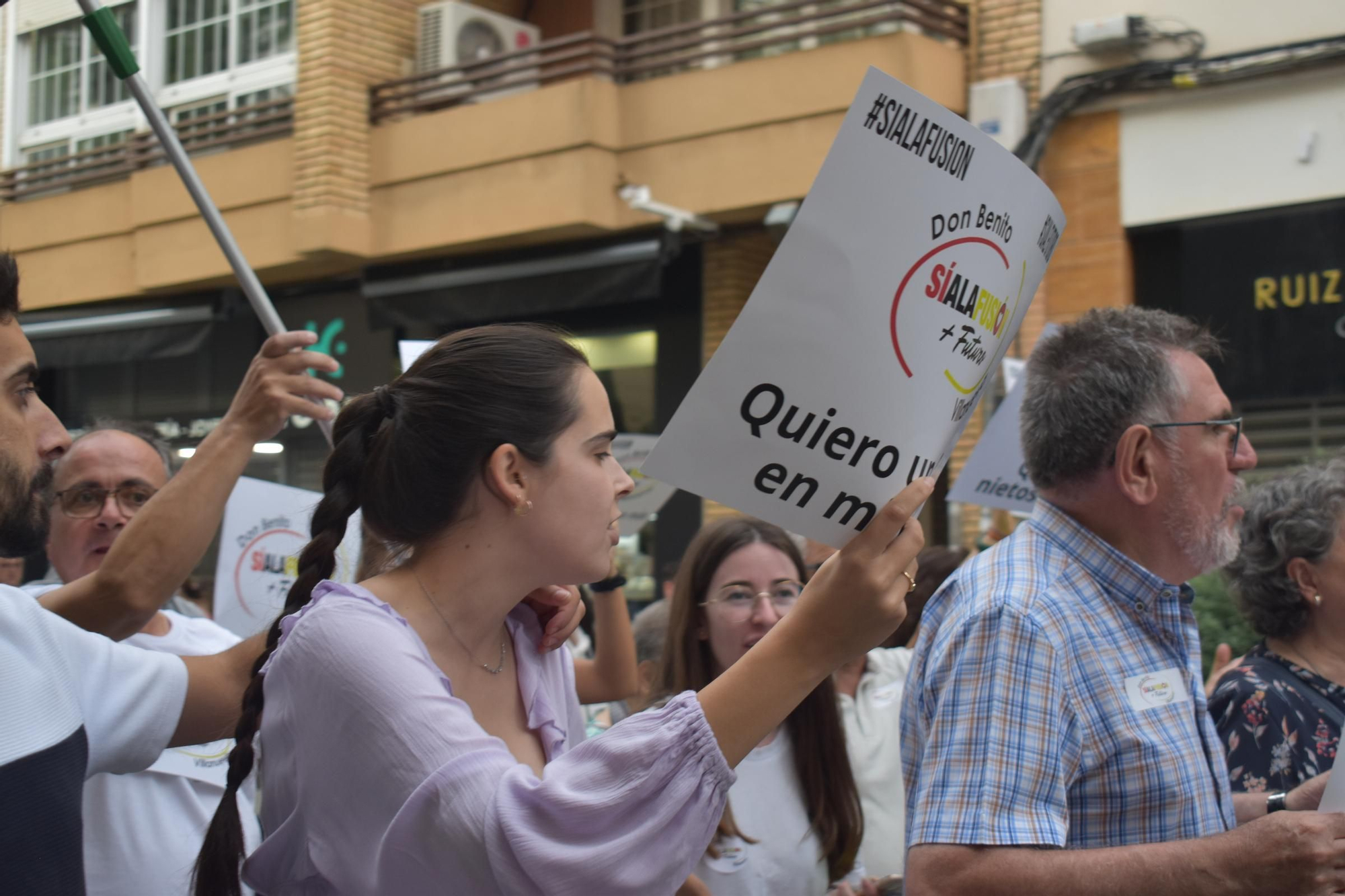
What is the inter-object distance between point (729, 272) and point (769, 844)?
834cm

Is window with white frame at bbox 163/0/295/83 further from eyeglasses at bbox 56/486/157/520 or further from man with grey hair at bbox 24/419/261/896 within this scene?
eyeglasses at bbox 56/486/157/520

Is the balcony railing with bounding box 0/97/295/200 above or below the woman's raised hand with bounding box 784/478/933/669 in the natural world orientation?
above

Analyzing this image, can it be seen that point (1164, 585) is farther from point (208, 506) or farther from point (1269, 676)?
point (208, 506)

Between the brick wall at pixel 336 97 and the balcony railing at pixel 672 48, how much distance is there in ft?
0.81

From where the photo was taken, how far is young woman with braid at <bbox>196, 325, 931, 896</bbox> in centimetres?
153

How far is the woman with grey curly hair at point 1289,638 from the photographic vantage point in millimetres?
2922

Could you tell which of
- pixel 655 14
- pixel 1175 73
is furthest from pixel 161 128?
pixel 655 14

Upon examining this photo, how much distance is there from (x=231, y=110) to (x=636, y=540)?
5.48m

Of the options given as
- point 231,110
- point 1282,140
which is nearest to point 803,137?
point 1282,140

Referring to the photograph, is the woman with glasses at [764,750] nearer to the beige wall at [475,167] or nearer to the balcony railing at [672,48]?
the beige wall at [475,167]

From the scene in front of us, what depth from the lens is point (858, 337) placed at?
1803 millimetres

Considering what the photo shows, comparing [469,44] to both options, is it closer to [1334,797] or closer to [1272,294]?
[1272,294]

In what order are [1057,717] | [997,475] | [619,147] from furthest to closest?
[619,147] → [997,475] → [1057,717]

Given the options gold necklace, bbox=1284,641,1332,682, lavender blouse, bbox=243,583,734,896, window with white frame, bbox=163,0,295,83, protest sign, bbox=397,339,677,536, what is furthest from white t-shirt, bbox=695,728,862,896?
window with white frame, bbox=163,0,295,83
